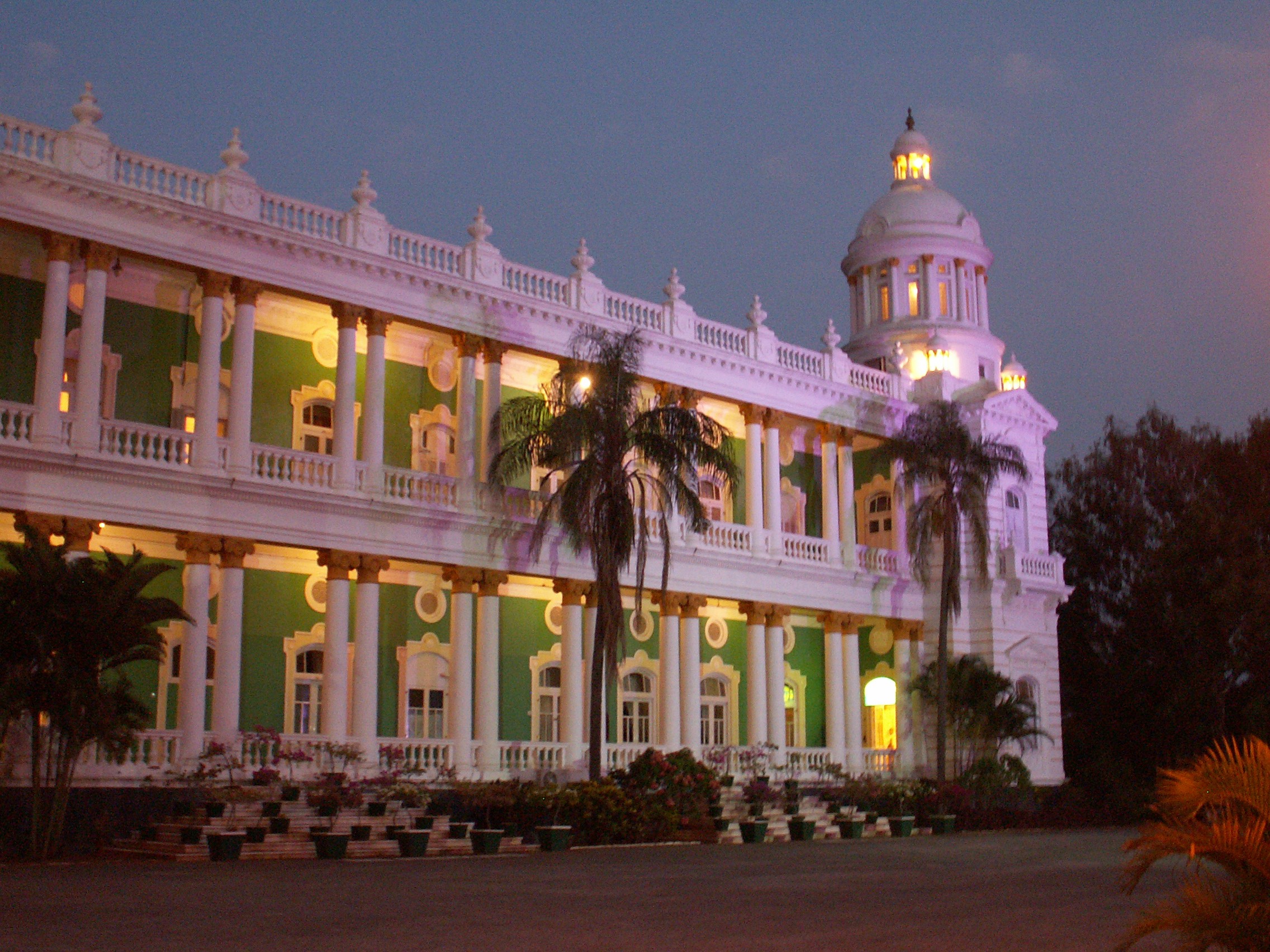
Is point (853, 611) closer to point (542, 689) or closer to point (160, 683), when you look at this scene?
point (542, 689)

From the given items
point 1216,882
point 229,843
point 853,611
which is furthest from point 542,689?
point 1216,882

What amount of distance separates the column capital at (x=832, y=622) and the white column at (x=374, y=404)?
1231 cm

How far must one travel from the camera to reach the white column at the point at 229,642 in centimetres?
2192

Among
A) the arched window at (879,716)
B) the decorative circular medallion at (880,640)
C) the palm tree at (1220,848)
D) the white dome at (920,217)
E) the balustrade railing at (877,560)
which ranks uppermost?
the white dome at (920,217)

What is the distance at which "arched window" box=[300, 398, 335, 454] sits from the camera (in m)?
26.4

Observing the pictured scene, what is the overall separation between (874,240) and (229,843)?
94.3 feet

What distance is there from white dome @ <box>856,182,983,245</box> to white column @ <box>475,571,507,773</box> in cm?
2025

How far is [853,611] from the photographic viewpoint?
32969 millimetres

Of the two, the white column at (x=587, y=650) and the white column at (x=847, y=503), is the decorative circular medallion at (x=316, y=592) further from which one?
the white column at (x=847, y=503)

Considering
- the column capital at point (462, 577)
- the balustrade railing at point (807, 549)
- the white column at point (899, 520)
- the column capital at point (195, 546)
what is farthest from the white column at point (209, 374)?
the white column at point (899, 520)

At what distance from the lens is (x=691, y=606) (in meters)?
29.7

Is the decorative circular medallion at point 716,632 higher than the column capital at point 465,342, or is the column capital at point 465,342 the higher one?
the column capital at point 465,342

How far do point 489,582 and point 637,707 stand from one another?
275 inches

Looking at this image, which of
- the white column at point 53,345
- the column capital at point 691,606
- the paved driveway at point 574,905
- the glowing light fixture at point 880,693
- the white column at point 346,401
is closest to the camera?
the paved driveway at point 574,905
